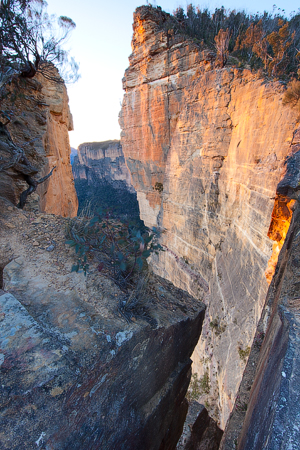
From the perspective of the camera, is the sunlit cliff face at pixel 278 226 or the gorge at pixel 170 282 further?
the sunlit cliff face at pixel 278 226

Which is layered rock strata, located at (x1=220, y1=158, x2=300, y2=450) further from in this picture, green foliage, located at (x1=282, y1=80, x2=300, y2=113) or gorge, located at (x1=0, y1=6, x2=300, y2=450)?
green foliage, located at (x1=282, y1=80, x2=300, y2=113)

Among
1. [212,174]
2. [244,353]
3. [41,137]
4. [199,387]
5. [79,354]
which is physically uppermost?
[41,137]

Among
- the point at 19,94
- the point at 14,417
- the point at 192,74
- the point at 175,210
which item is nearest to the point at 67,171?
the point at 19,94

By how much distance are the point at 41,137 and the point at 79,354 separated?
18.4 ft

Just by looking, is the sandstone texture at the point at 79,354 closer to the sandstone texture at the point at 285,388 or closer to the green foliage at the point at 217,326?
the sandstone texture at the point at 285,388

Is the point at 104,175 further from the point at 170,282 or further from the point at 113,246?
the point at 113,246

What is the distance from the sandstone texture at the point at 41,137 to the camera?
177 inches

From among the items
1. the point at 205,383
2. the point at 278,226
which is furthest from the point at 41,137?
the point at 205,383

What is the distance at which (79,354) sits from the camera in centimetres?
168

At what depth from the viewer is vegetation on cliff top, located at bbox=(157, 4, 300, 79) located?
8039 millimetres

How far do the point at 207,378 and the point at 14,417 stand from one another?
7.17 m

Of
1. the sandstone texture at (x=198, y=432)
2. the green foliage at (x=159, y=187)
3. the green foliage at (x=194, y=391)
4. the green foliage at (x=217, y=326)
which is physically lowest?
the green foliage at (x=194, y=391)

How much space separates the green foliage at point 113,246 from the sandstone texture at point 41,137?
2.21 m

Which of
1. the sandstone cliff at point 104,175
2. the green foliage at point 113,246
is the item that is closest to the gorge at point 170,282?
the green foliage at point 113,246
